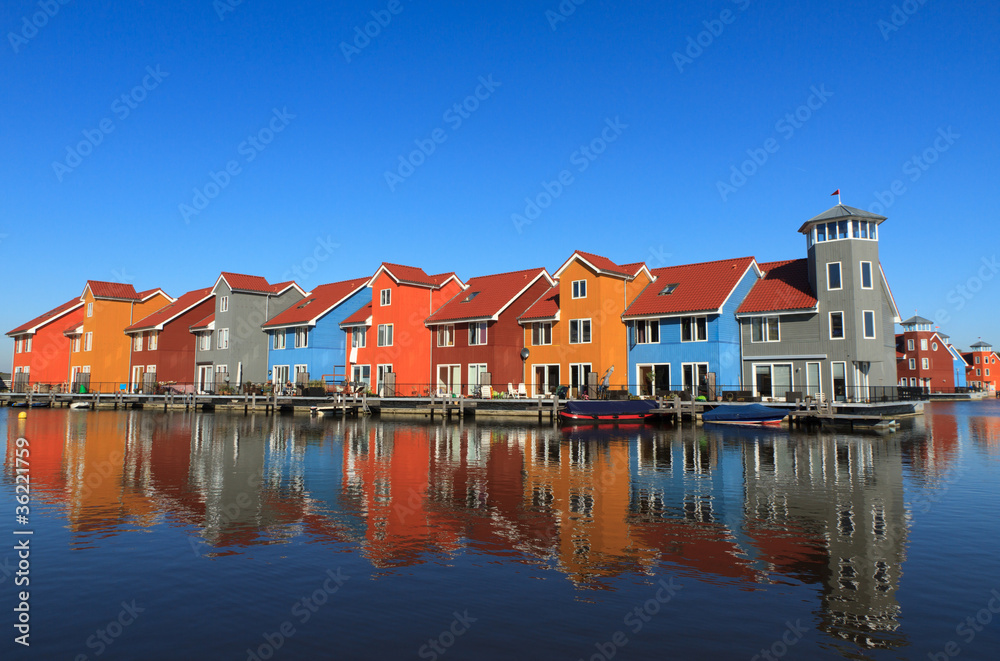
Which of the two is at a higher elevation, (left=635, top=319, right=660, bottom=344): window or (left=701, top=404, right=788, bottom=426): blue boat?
(left=635, top=319, right=660, bottom=344): window

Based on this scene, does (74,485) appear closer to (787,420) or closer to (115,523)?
(115,523)

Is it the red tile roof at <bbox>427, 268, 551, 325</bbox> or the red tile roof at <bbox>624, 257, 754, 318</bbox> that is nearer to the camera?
the red tile roof at <bbox>624, 257, 754, 318</bbox>

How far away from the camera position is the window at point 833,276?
4088 cm

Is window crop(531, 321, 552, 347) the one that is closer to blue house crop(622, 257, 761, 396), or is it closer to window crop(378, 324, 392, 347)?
blue house crop(622, 257, 761, 396)

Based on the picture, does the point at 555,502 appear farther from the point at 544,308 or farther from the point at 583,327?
the point at 544,308

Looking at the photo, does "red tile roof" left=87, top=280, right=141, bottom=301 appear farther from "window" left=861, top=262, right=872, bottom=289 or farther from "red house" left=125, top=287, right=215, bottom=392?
"window" left=861, top=262, right=872, bottom=289

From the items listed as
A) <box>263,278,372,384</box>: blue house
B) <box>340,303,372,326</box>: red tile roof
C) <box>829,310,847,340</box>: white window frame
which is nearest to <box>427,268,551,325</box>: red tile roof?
<box>340,303,372,326</box>: red tile roof

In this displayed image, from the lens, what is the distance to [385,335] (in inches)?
2157

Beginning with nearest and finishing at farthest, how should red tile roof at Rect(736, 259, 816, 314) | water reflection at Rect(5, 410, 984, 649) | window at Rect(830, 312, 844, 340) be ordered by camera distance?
water reflection at Rect(5, 410, 984, 649)
window at Rect(830, 312, 844, 340)
red tile roof at Rect(736, 259, 816, 314)

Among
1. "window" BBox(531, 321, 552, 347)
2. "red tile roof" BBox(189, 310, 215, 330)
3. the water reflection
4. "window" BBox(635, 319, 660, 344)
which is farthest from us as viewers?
"red tile roof" BBox(189, 310, 215, 330)

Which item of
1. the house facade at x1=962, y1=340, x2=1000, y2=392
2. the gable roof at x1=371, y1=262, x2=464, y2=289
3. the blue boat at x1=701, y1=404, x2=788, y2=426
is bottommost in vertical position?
the blue boat at x1=701, y1=404, x2=788, y2=426

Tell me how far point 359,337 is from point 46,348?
143 feet

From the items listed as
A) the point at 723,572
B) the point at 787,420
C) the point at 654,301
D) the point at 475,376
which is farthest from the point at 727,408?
the point at 723,572

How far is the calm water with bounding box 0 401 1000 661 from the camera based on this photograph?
793cm
